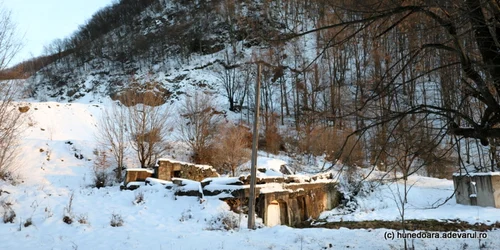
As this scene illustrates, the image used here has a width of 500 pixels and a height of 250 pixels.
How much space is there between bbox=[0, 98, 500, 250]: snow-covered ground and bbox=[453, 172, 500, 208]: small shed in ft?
2.31

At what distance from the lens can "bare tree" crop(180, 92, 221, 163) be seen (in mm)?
22016

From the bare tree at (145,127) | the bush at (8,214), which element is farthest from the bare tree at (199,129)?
the bush at (8,214)

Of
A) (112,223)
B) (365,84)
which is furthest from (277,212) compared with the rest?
(365,84)

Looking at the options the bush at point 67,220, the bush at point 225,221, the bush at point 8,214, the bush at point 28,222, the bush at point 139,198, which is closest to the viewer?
the bush at point 28,222

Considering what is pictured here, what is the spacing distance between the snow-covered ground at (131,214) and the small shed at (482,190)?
0.70m

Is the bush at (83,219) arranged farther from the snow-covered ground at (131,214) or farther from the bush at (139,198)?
the bush at (139,198)

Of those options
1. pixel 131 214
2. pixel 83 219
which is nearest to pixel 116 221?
pixel 83 219

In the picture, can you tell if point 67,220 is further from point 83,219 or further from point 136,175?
point 136,175

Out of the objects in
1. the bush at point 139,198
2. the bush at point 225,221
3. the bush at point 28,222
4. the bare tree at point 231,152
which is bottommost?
the bush at point 225,221

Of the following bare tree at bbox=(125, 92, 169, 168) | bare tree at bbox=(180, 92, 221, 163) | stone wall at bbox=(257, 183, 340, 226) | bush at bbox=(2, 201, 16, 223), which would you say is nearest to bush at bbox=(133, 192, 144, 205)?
bush at bbox=(2, 201, 16, 223)

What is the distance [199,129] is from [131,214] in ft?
39.0

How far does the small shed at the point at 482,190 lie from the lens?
605 inches

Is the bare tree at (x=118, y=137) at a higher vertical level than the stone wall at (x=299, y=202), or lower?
higher

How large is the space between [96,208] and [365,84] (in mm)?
9593
